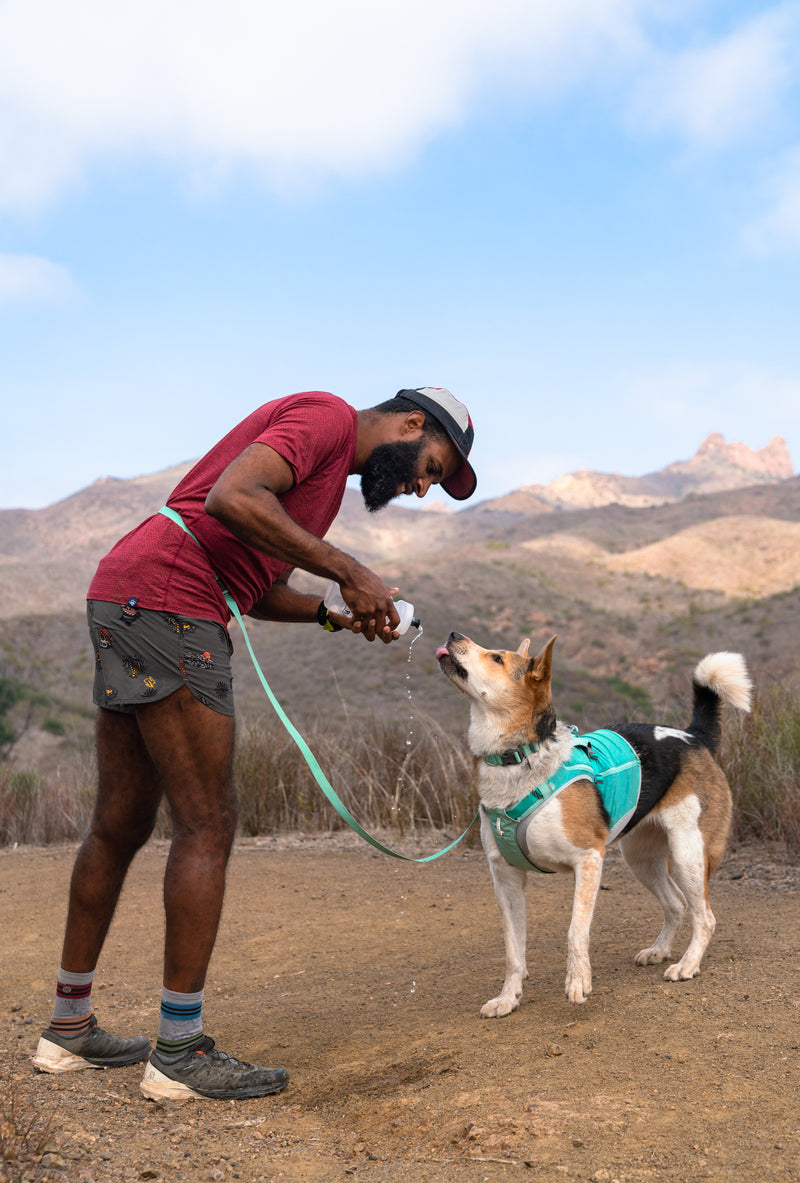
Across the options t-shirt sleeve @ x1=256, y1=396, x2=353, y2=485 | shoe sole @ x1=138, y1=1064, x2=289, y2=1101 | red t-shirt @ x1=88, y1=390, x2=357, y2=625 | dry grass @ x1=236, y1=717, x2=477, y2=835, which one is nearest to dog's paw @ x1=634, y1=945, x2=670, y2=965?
shoe sole @ x1=138, y1=1064, x2=289, y2=1101

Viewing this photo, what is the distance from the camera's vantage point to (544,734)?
15.1 ft

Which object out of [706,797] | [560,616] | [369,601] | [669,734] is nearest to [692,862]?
[706,797]

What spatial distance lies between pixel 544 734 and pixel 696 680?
4.07 ft

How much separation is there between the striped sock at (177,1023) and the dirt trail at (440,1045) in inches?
7.2

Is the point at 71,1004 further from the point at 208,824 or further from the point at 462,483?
the point at 462,483

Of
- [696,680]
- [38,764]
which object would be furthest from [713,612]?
[696,680]

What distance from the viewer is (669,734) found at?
5.12 metres

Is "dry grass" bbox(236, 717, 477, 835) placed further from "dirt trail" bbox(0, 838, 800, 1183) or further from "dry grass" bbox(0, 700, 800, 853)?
"dirt trail" bbox(0, 838, 800, 1183)

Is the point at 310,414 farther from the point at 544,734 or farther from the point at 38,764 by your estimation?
the point at 38,764

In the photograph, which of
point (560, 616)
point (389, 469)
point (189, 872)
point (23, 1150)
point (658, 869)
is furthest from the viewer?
point (560, 616)

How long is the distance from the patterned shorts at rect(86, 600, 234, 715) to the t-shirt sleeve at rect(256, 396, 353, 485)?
64cm

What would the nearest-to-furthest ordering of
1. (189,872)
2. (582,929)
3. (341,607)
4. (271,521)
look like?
(271,521)
(189,872)
(341,607)
(582,929)

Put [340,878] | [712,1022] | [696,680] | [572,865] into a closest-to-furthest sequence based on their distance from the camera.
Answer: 1. [712,1022]
2. [572,865]
3. [696,680]
4. [340,878]

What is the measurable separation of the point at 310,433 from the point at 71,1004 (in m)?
2.26
